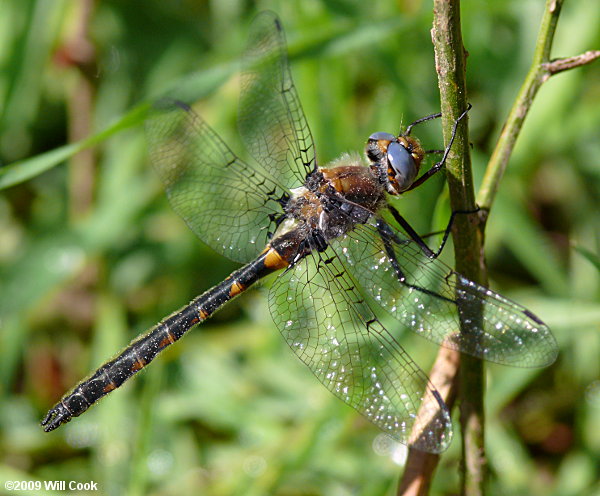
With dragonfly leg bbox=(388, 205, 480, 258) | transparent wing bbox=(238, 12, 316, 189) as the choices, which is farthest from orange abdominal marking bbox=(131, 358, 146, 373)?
dragonfly leg bbox=(388, 205, 480, 258)

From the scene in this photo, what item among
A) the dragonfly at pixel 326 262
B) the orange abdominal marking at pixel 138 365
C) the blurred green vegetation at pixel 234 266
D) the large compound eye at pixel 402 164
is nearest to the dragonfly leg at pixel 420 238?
the dragonfly at pixel 326 262

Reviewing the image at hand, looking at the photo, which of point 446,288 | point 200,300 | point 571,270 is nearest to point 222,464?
point 200,300

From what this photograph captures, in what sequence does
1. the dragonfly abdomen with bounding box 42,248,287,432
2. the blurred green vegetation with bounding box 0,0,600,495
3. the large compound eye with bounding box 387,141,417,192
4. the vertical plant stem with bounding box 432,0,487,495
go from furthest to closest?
the blurred green vegetation with bounding box 0,0,600,495
the dragonfly abdomen with bounding box 42,248,287,432
the large compound eye with bounding box 387,141,417,192
the vertical plant stem with bounding box 432,0,487,495

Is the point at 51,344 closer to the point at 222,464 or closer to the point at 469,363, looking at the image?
the point at 222,464

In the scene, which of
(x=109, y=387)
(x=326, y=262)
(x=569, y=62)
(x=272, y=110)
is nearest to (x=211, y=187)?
(x=272, y=110)

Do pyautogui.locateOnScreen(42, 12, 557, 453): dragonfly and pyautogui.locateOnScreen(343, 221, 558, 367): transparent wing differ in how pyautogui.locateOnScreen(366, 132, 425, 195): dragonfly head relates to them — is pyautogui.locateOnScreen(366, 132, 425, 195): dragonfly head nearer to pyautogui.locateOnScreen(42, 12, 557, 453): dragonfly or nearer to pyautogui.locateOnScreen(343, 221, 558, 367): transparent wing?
pyautogui.locateOnScreen(42, 12, 557, 453): dragonfly

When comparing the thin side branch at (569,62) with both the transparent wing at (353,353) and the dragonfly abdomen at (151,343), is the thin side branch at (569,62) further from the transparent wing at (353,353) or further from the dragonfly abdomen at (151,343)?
the dragonfly abdomen at (151,343)
